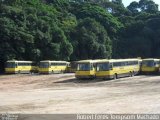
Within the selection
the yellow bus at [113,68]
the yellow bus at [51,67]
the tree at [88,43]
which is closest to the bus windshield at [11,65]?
the yellow bus at [51,67]

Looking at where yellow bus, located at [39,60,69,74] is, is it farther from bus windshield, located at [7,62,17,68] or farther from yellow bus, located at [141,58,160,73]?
yellow bus, located at [141,58,160,73]

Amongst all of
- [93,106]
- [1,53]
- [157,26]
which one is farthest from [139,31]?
[93,106]

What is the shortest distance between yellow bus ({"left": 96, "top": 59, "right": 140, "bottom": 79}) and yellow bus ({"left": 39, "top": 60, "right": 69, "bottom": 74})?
1490cm

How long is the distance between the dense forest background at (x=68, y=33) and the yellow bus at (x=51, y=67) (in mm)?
4796

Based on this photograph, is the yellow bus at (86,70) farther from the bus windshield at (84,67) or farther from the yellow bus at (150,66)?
the yellow bus at (150,66)

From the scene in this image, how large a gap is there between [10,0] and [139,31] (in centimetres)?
3167

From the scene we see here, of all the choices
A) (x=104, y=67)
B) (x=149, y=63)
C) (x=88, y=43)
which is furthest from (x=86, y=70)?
(x=88, y=43)

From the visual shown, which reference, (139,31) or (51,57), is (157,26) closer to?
(139,31)

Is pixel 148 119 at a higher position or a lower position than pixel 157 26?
lower

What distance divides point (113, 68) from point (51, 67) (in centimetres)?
1793

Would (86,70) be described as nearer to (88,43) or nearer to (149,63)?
(149,63)

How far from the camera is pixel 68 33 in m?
74.2

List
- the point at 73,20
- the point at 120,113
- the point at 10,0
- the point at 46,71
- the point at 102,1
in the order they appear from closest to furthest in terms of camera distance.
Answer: the point at 120,113 → the point at 46,71 → the point at 10,0 → the point at 73,20 → the point at 102,1

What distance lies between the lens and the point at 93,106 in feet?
62.1
